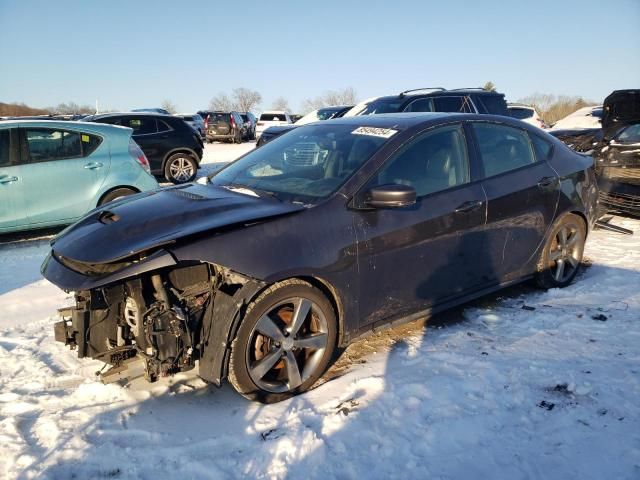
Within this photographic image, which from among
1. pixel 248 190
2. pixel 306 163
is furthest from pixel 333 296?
pixel 306 163

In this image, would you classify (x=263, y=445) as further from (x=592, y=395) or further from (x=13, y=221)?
(x=13, y=221)

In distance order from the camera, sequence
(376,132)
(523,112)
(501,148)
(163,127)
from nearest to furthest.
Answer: (376,132) < (501,148) < (163,127) < (523,112)

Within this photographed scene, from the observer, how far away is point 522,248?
4367 mm

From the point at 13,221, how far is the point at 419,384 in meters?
5.60

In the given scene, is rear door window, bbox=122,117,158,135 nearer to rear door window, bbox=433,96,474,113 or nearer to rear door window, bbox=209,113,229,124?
rear door window, bbox=433,96,474,113

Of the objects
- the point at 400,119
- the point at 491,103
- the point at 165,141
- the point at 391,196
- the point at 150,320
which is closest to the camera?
the point at 150,320

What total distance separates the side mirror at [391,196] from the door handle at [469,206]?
700 millimetres

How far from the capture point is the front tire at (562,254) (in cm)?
466

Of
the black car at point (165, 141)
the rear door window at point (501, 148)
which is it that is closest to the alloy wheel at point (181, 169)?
the black car at point (165, 141)

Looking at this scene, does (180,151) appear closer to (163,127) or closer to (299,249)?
(163,127)

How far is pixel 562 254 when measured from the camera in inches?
189

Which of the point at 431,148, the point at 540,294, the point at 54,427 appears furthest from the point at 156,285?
the point at 540,294

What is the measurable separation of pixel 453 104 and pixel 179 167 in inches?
251

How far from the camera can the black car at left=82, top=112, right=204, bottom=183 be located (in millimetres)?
11719
